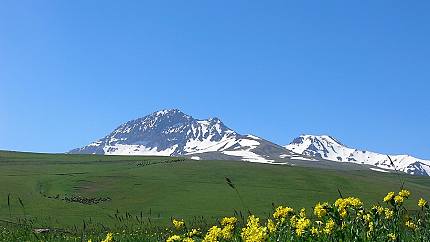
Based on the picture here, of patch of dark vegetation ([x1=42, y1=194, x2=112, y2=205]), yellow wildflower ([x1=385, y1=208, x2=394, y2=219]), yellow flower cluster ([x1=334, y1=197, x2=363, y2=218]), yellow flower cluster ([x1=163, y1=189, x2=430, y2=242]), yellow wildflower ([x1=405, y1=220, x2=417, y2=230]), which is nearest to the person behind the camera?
yellow flower cluster ([x1=163, y1=189, x2=430, y2=242])

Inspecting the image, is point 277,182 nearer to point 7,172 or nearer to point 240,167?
point 240,167

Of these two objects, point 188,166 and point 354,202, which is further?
point 188,166

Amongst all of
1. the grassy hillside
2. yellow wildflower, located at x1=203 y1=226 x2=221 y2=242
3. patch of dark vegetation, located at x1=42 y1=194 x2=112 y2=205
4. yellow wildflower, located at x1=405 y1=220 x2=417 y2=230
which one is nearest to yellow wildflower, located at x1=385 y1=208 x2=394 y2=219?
yellow wildflower, located at x1=405 y1=220 x2=417 y2=230

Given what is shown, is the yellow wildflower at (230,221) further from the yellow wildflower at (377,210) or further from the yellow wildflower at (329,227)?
→ the yellow wildflower at (377,210)

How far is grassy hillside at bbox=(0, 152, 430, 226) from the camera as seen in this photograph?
8650 centimetres

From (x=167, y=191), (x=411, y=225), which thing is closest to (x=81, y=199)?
(x=167, y=191)

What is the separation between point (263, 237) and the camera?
4.57 m

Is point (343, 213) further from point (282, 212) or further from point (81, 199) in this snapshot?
point (81, 199)

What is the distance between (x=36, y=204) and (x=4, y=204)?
482 centimetres

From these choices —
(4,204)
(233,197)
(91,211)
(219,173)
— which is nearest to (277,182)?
(219,173)

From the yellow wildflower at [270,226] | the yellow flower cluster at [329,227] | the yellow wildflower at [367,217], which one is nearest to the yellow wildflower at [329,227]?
the yellow flower cluster at [329,227]

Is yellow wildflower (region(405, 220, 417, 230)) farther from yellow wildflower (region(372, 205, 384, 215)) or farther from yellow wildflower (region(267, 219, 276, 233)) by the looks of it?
yellow wildflower (region(267, 219, 276, 233))

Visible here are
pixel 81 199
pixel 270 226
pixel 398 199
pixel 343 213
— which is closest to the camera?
pixel 343 213

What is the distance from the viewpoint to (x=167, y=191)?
113 meters
